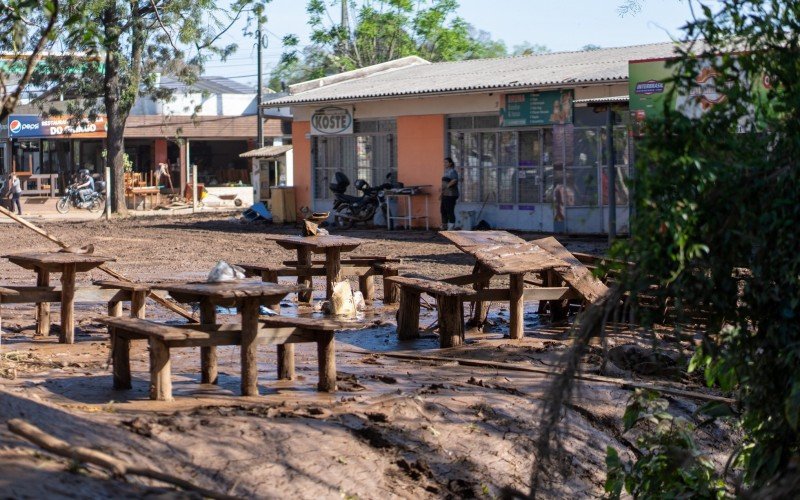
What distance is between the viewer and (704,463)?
6559 mm

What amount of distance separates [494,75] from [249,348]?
20.6 m

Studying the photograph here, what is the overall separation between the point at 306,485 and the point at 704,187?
2.65m

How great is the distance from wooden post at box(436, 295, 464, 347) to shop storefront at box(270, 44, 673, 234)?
9904 millimetres

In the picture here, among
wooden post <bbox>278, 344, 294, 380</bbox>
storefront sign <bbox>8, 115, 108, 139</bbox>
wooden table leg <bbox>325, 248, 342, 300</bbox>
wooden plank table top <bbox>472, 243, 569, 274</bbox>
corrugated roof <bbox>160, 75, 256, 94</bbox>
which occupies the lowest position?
wooden post <bbox>278, 344, 294, 380</bbox>

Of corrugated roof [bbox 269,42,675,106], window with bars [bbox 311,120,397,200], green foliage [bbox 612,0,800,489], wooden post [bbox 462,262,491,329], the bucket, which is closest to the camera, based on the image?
green foliage [bbox 612,0,800,489]

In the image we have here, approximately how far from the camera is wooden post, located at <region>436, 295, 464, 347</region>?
10.5 m

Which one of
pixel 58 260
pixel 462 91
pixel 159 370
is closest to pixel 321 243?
pixel 58 260

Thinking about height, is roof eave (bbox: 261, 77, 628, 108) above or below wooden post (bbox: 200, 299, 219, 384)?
above

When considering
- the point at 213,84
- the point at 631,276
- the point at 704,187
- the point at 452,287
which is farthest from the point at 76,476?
the point at 213,84

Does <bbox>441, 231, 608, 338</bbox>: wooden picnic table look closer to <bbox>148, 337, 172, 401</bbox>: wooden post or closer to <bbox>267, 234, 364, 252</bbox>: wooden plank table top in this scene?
<bbox>267, 234, 364, 252</bbox>: wooden plank table top

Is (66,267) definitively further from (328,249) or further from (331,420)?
(331,420)

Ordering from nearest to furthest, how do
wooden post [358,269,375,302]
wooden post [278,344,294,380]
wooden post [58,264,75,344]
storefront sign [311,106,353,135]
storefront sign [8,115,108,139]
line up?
wooden post [278,344,294,380] < wooden post [58,264,75,344] < wooden post [358,269,375,302] < storefront sign [311,106,353,135] < storefront sign [8,115,108,139]

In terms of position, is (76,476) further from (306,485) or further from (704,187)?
(704,187)

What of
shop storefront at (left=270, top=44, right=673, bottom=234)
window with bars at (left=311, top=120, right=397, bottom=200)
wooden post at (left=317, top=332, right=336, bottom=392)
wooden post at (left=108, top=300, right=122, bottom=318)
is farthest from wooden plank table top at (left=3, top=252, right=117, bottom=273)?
window with bars at (left=311, top=120, right=397, bottom=200)
